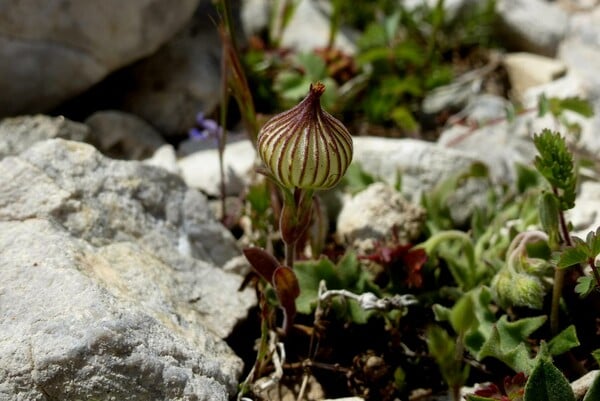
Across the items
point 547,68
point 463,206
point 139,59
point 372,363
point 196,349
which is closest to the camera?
point 196,349

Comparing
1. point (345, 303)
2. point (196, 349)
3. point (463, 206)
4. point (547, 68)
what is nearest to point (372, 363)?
point (345, 303)

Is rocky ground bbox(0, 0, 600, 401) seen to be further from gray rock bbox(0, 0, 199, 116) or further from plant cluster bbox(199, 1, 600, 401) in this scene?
plant cluster bbox(199, 1, 600, 401)

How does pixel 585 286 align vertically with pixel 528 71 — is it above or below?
below

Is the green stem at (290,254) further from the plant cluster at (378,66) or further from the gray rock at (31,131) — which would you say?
the plant cluster at (378,66)

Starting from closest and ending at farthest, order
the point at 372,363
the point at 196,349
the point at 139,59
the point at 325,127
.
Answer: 1. the point at 325,127
2. the point at 196,349
3. the point at 372,363
4. the point at 139,59

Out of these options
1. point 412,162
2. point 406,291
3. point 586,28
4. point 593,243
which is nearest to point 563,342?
point 593,243

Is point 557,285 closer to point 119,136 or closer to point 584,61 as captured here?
point 119,136

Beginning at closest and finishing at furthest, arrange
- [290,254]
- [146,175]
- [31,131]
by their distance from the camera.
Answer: [290,254], [146,175], [31,131]

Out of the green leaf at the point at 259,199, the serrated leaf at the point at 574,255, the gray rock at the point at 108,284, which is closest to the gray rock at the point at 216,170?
the green leaf at the point at 259,199

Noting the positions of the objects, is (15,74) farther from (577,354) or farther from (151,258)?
(577,354)
